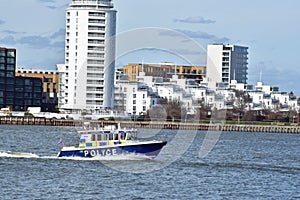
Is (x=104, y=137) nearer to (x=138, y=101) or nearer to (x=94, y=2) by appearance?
(x=138, y=101)

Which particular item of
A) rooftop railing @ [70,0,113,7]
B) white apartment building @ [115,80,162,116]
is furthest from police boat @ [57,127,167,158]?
rooftop railing @ [70,0,113,7]

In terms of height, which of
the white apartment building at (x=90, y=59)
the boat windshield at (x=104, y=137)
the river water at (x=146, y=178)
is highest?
the white apartment building at (x=90, y=59)

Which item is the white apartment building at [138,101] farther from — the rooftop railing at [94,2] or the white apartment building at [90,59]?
the rooftop railing at [94,2]

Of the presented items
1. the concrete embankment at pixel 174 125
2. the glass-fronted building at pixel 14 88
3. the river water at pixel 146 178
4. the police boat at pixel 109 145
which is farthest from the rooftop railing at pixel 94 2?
the police boat at pixel 109 145

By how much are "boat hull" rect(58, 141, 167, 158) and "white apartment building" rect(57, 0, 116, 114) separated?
12143 centimetres

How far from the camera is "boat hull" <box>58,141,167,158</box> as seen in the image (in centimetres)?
6081

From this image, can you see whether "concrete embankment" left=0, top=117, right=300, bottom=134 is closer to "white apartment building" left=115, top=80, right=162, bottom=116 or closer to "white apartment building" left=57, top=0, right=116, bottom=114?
"white apartment building" left=57, top=0, right=116, bottom=114

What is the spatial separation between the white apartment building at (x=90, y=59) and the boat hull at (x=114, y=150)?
121 meters

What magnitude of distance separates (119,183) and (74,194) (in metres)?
5.93

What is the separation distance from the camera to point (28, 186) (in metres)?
48.5

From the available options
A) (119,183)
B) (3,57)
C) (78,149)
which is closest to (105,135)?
(78,149)

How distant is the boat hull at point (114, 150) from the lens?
60812mm

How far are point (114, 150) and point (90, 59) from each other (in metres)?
127

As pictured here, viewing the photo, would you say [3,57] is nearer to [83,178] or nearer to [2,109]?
[2,109]
